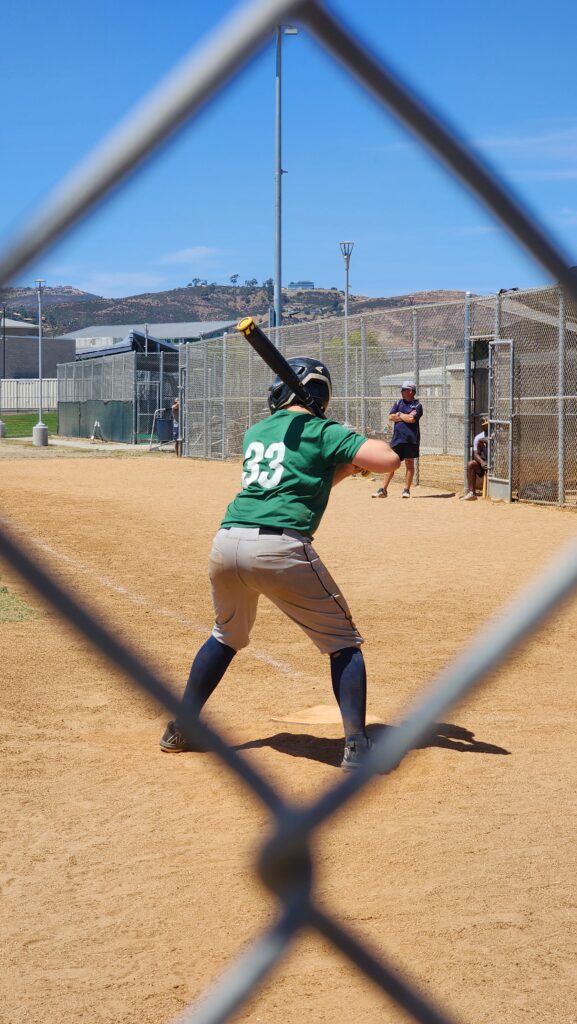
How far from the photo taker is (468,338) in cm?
1858

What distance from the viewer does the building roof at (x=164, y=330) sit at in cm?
9138

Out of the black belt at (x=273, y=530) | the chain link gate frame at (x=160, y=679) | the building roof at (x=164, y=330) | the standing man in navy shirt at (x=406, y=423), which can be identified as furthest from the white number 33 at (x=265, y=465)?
the building roof at (x=164, y=330)

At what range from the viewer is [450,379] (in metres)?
31.3

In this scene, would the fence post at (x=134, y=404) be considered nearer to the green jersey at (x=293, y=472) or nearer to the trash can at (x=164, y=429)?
the trash can at (x=164, y=429)

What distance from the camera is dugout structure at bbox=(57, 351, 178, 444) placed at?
3631 cm

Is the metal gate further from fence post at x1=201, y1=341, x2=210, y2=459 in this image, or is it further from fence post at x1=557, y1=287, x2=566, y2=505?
fence post at x1=201, y1=341, x2=210, y2=459

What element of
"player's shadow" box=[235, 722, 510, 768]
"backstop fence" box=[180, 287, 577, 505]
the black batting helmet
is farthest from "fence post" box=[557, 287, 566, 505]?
the black batting helmet

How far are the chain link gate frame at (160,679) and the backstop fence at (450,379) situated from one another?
7.95 m

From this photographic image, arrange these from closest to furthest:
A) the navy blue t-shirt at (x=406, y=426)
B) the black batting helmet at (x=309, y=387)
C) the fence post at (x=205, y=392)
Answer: the black batting helmet at (x=309, y=387) < the navy blue t-shirt at (x=406, y=426) < the fence post at (x=205, y=392)

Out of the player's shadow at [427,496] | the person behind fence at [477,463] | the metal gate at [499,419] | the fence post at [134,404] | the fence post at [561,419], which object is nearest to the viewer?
the fence post at [561,419]

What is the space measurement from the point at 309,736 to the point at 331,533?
8.04 m

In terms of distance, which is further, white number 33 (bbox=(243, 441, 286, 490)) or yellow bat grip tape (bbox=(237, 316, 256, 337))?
white number 33 (bbox=(243, 441, 286, 490))

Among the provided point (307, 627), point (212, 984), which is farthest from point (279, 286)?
point (212, 984)

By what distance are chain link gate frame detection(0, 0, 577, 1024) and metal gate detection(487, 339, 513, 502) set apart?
16.6 meters
